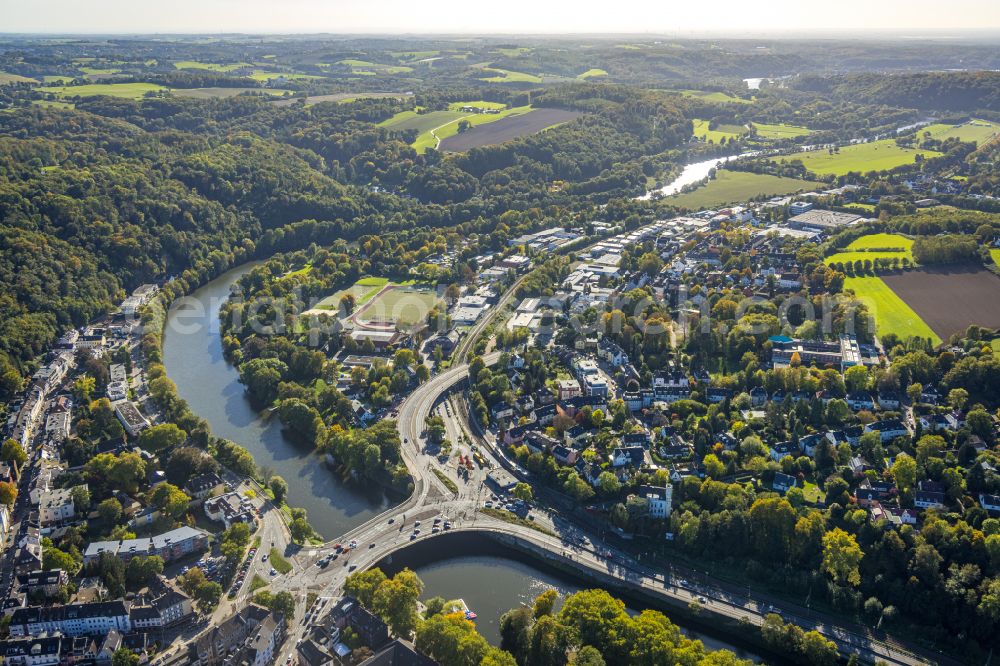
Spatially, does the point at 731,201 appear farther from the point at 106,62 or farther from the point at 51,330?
the point at 106,62

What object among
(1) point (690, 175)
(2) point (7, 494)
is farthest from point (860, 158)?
(2) point (7, 494)

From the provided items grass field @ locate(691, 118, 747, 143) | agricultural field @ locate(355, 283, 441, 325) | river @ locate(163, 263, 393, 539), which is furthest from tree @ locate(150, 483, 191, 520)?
grass field @ locate(691, 118, 747, 143)

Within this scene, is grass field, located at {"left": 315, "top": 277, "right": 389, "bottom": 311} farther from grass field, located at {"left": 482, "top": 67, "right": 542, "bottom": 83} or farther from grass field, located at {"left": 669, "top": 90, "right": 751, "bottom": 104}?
grass field, located at {"left": 482, "top": 67, "right": 542, "bottom": 83}

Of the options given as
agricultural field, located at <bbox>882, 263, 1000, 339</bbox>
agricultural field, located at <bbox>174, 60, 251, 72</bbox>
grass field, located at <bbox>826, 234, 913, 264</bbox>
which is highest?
agricultural field, located at <bbox>174, 60, 251, 72</bbox>

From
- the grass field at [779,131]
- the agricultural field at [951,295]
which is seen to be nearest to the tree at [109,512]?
the agricultural field at [951,295]

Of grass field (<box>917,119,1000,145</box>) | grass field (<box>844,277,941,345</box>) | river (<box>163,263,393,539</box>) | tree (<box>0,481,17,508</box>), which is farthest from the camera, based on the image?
grass field (<box>917,119,1000,145</box>)

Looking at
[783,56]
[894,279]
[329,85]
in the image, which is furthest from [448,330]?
[783,56]

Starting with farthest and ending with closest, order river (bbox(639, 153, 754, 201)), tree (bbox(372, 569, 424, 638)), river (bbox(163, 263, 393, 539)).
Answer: river (bbox(639, 153, 754, 201))
river (bbox(163, 263, 393, 539))
tree (bbox(372, 569, 424, 638))
